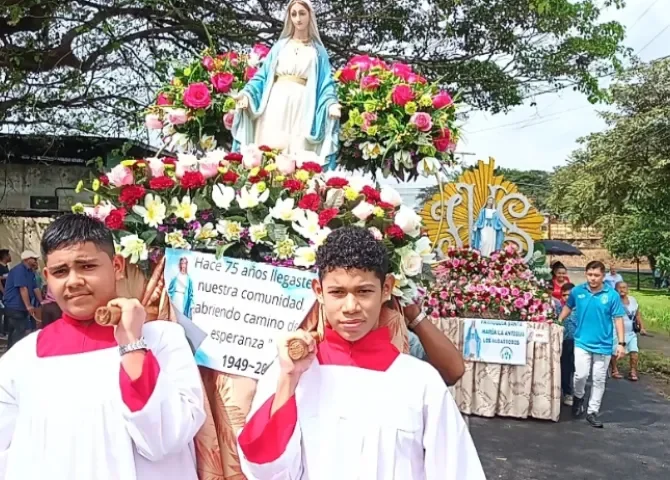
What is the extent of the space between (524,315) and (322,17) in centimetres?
475

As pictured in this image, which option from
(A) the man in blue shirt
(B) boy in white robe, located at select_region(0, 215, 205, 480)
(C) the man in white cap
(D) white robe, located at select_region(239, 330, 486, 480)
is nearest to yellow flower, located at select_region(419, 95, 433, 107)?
(D) white robe, located at select_region(239, 330, 486, 480)

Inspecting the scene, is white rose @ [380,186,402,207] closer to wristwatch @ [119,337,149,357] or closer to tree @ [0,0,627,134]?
wristwatch @ [119,337,149,357]

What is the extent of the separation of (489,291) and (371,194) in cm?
518

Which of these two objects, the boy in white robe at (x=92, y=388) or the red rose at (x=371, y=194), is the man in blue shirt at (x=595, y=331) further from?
the boy in white robe at (x=92, y=388)

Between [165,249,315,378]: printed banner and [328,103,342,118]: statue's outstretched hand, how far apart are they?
123 centimetres

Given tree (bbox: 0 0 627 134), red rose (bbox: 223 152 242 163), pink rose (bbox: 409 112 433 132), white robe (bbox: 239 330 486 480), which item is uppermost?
tree (bbox: 0 0 627 134)

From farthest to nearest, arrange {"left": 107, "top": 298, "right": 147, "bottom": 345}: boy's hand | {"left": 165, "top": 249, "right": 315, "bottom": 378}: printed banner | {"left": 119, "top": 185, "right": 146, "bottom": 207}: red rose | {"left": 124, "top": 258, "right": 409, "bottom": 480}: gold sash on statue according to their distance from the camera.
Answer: {"left": 119, "top": 185, "right": 146, "bottom": 207}: red rose → {"left": 165, "top": 249, "right": 315, "bottom": 378}: printed banner → {"left": 124, "top": 258, "right": 409, "bottom": 480}: gold sash on statue → {"left": 107, "top": 298, "right": 147, "bottom": 345}: boy's hand

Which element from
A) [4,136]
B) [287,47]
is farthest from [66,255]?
[4,136]

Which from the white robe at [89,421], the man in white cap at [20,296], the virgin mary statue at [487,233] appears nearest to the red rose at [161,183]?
the white robe at [89,421]

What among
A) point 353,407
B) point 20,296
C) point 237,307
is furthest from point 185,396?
point 20,296

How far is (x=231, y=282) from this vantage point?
2543mm

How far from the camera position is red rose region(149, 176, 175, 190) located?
2635 millimetres

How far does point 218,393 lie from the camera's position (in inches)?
97.8

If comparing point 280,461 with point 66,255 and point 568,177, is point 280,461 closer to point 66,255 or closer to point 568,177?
point 66,255
